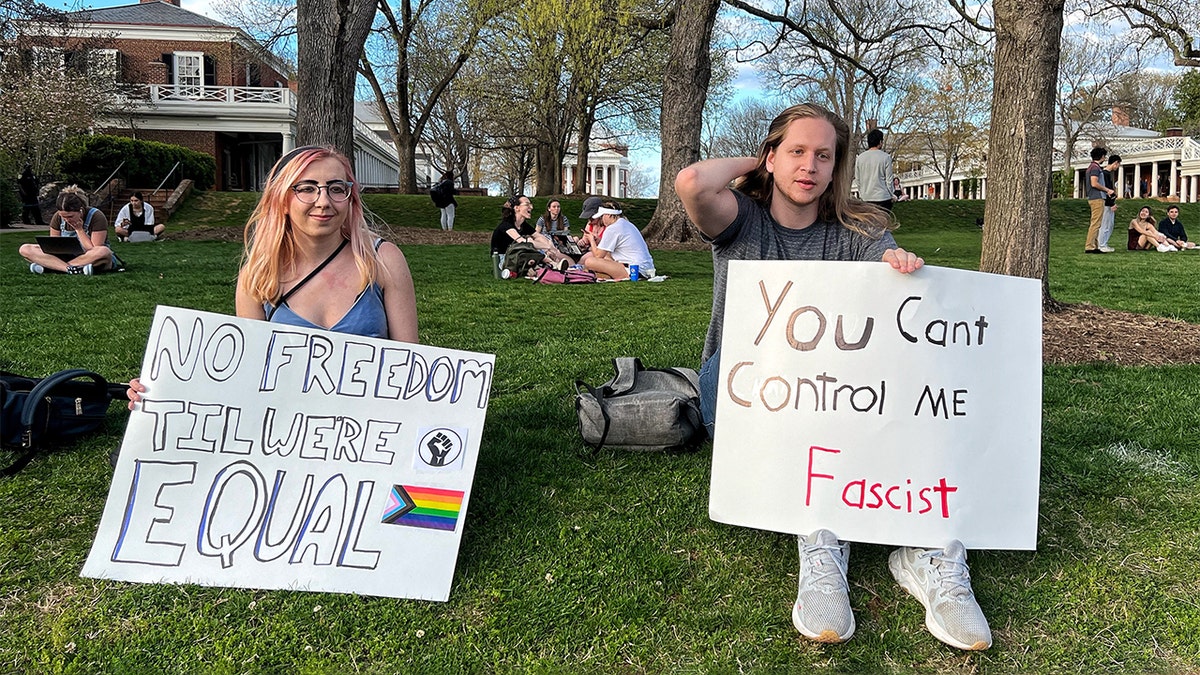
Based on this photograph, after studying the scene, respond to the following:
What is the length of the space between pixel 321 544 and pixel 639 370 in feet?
5.17

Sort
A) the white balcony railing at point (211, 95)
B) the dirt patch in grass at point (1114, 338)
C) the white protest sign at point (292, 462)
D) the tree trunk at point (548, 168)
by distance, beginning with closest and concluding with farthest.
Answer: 1. the white protest sign at point (292, 462)
2. the dirt patch in grass at point (1114, 338)
3. the tree trunk at point (548, 168)
4. the white balcony railing at point (211, 95)

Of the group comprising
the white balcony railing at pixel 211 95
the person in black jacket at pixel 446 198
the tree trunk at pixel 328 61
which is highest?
the white balcony railing at pixel 211 95

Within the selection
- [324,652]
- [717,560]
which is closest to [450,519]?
[324,652]

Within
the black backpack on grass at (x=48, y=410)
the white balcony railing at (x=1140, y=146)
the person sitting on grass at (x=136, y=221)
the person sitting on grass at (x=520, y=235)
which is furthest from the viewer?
the white balcony railing at (x=1140, y=146)

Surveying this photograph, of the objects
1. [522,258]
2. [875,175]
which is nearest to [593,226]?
[522,258]

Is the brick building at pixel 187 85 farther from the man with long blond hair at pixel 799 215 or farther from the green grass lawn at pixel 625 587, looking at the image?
the man with long blond hair at pixel 799 215

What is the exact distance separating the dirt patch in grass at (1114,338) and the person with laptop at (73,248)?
9734 millimetres

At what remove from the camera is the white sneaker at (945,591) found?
2.17m

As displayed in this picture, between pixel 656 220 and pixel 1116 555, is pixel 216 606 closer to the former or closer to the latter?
pixel 1116 555

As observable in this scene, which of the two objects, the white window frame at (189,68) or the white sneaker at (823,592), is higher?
the white window frame at (189,68)

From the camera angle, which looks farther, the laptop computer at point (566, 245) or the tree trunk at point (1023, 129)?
the laptop computer at point (566, 245)

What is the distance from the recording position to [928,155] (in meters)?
60.1

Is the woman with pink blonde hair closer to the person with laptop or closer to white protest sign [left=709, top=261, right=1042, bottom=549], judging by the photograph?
white protest sign [left=709, top=261, right=1042, bottom=549]

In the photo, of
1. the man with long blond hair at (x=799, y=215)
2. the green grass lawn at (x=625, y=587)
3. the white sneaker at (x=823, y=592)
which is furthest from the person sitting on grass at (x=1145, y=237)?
the white sneaker at (x=823, y=592)
